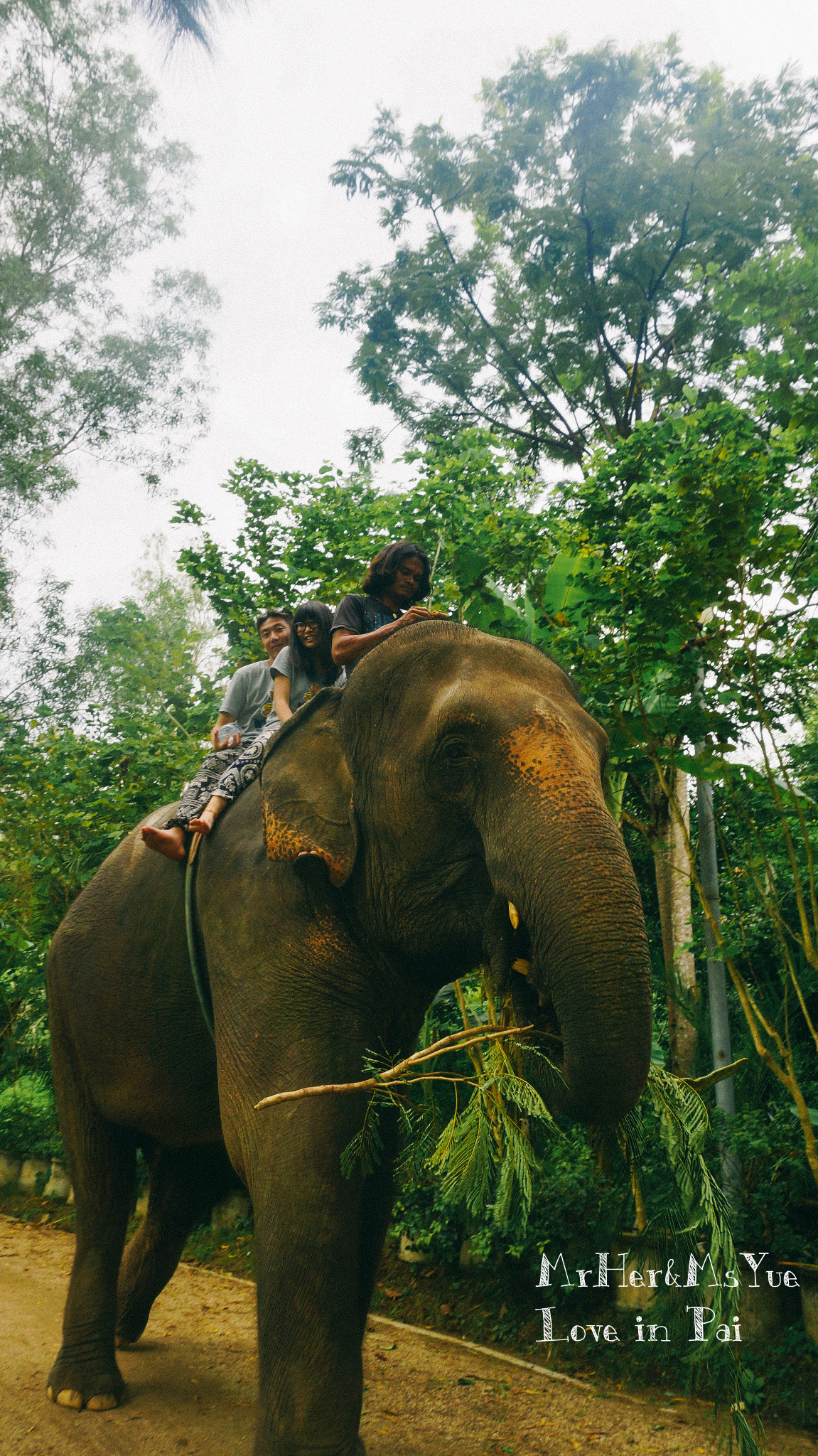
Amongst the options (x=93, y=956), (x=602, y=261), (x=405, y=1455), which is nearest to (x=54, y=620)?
(x=602, y=261)

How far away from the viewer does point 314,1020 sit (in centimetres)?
280

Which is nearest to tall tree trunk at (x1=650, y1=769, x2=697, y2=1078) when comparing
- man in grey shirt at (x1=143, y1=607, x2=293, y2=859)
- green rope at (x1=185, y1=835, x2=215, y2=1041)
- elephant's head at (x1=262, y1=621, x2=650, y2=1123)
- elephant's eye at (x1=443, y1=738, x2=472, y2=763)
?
man in grey shirt at (x1=143, y1=607, x2=293, y2=859)

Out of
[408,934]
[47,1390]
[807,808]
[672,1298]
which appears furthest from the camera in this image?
[807,808]

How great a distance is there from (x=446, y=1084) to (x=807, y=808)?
10.7 ft

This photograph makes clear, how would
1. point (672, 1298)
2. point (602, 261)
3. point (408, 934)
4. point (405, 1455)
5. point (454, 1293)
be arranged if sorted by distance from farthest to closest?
point (602, 261), point (454, 1293), point (405, 1455), point (672, 1298), point (408, 934)

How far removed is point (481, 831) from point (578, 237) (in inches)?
437

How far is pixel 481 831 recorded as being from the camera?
2.53 metres

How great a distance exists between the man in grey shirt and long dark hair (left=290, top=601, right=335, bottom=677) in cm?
12

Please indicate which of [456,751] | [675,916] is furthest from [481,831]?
[675,916]

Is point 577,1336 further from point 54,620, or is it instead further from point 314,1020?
point 54,620

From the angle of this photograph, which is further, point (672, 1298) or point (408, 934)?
point (672, 1298)

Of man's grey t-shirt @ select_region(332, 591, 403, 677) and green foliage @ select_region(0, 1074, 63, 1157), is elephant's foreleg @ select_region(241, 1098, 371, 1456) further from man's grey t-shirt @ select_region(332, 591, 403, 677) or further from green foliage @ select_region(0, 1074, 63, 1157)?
green foliage @ select_region(0, 1074, 63, 1157)

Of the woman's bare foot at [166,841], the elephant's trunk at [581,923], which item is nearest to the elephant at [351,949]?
the elephant's trunk at [581,923]

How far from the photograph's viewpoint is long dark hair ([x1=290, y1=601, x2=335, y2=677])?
381 cm
